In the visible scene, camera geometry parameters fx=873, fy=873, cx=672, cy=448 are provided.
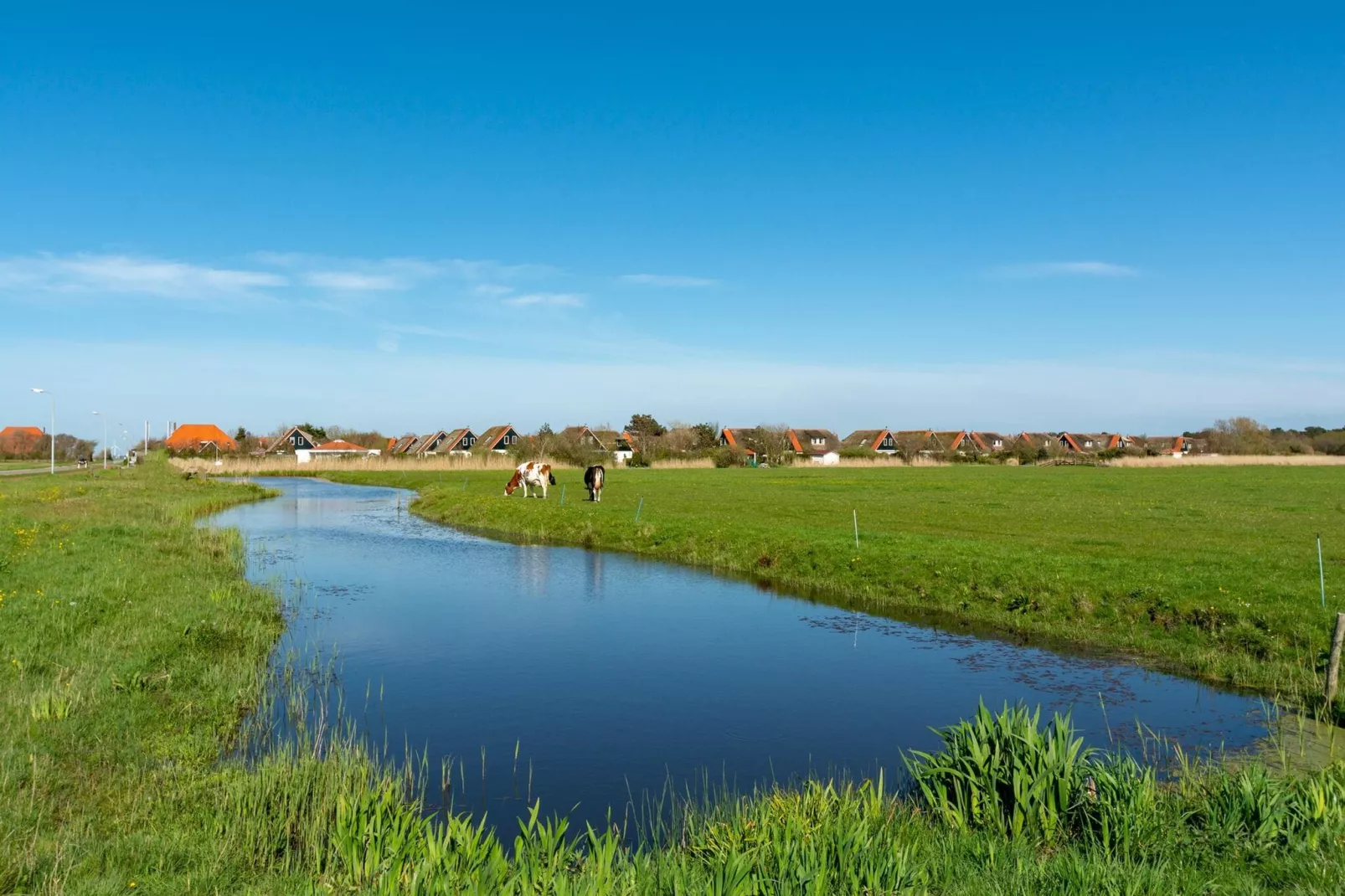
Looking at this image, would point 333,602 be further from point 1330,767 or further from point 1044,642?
point 1330,767

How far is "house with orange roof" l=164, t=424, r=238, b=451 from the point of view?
138m

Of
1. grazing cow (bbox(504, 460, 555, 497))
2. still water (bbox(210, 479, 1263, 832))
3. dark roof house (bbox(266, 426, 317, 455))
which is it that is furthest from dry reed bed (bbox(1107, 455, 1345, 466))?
dark roof house (bbox(266, 426, 317, 455))

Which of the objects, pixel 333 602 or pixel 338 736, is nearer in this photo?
pixel 338 736

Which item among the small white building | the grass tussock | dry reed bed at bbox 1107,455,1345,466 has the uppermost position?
the small white building

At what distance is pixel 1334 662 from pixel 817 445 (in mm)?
135423

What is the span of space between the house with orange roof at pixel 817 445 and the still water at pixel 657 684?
93.7 metres

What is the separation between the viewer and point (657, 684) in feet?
47.9

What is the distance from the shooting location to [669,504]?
41.4 meters

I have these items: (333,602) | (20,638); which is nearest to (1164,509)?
(333,602)

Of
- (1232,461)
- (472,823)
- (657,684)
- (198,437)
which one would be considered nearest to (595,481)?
(657,684)

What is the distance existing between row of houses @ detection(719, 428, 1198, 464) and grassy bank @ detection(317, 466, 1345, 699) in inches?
2438

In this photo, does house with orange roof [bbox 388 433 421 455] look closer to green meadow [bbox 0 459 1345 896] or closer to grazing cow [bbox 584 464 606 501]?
grazing cow [bbox 584 464 606 501]

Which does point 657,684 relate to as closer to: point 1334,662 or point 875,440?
point 1334,662

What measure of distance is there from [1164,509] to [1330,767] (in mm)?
29985
